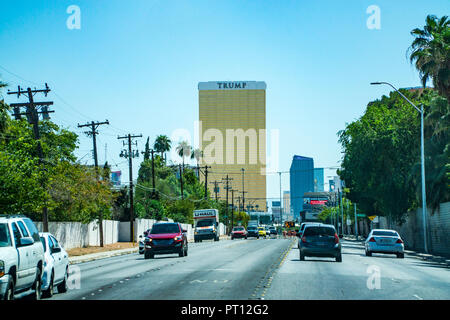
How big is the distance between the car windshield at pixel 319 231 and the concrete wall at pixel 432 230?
43.4 feet

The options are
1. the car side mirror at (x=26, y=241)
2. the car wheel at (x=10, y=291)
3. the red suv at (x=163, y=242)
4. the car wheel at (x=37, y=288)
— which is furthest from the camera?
A: the red suv at (x=163, y=242)

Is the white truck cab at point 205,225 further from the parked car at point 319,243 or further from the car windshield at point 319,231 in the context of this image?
the parked car at point 319,243

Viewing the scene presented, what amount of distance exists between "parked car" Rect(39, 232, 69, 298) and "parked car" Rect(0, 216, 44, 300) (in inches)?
20.7

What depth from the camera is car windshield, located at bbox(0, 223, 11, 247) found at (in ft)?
42.6

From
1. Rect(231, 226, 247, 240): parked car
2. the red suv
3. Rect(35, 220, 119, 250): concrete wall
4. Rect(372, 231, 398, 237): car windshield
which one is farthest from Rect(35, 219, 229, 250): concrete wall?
Rect(372, 231, 398, 237): car windshield

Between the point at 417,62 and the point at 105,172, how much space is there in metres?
28.6

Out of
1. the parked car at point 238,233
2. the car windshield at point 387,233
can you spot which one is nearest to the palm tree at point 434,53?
the car windshield at point 387,233

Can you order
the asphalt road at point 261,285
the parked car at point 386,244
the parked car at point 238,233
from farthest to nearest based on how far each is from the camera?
1. the parked car at point 238,233
2. the parked car at point 386,244
3. the asphalt road at point 261,285

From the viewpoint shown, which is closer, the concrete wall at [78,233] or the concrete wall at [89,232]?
the concrete wall at [78,233]

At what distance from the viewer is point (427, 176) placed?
45.0m

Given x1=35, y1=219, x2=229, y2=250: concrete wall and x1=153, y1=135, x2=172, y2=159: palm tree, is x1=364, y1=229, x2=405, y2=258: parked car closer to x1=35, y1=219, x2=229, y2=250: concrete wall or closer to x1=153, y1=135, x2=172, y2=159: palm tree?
x1=35, y1=219, x2=229, y2=250: concrete wall

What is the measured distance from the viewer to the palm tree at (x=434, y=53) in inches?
1420
